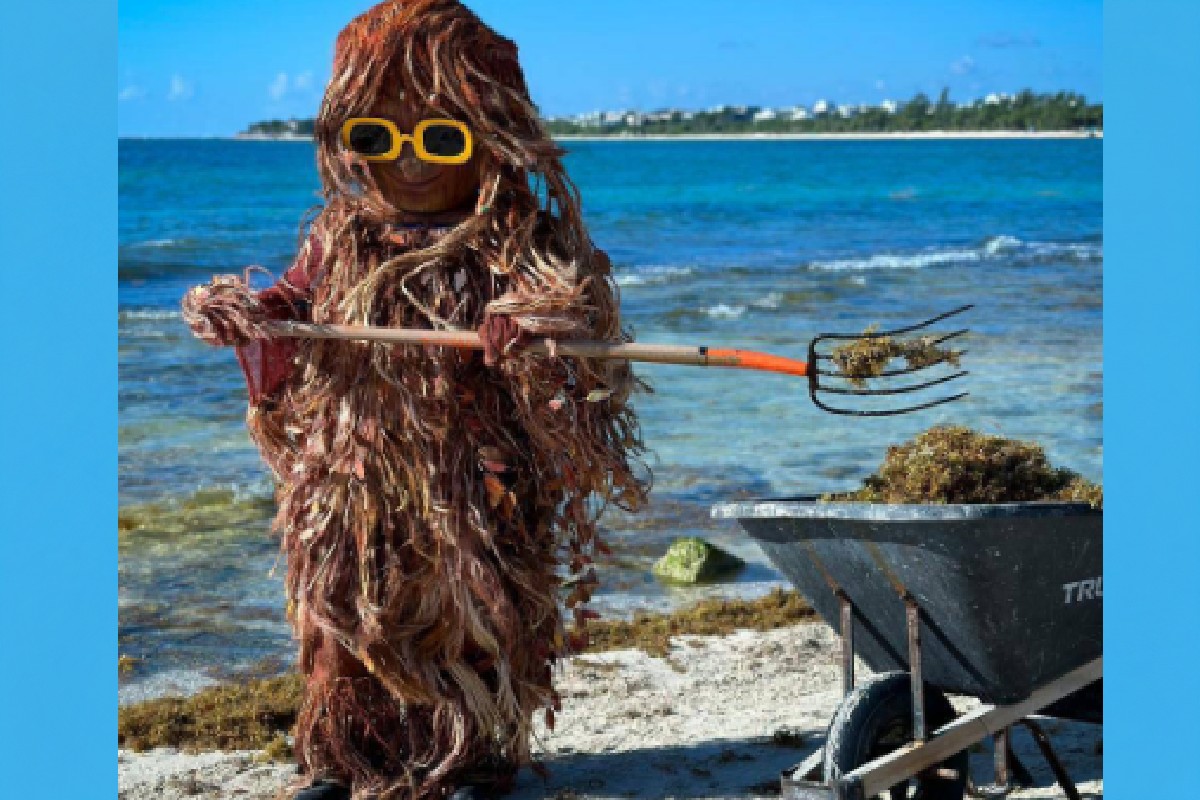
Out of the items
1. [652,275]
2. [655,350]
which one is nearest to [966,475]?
[655,350]

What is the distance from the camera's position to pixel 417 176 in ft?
13.7

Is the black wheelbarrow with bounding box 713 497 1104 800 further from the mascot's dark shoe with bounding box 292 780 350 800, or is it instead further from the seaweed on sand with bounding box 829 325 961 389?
the mascot's dark shoe with bounding box 292 780 350 800

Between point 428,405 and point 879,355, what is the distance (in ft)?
3.87

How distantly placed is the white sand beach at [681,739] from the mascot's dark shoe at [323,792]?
0.94 ft

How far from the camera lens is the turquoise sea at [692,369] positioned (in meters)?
7.10

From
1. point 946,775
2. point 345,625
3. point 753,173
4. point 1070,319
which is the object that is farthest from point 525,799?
point 753,173

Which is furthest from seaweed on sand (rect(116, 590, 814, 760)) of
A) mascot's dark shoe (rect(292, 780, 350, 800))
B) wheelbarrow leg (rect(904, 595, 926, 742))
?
wheelbarrow leg (rect(904, 595, 926, 742))

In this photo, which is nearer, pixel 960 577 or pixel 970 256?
pixel 960 577

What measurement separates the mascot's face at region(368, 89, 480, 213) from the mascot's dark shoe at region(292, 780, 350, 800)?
5.25 feet

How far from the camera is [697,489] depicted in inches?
340

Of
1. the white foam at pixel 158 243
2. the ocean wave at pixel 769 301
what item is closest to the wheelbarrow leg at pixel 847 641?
the ocean wave at pixel 769 301

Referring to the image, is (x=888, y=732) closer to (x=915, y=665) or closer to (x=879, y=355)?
(x=915, y=665)

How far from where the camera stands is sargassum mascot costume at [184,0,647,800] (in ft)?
13.6

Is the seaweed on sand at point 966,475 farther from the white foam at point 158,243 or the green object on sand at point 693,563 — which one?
the white foam at point 158,243
